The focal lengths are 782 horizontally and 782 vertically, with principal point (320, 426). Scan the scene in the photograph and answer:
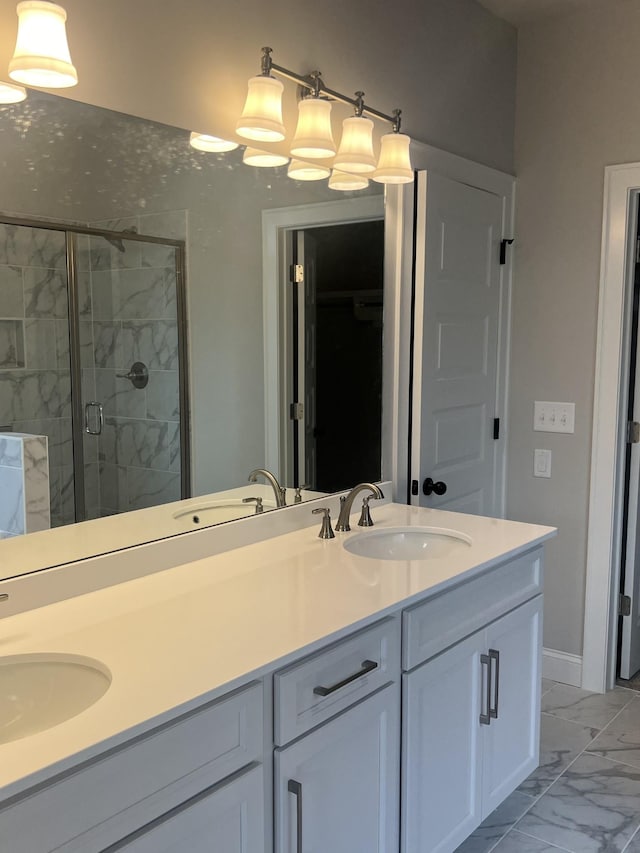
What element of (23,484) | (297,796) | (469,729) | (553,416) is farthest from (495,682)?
(553,416)

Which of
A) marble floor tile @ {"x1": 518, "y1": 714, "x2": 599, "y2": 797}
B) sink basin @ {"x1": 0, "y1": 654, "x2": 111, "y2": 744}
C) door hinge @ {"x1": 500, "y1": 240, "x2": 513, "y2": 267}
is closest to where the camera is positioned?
sink basin @ {"x1": 0, "y1": 654, "x2": 111, "y2": 744}

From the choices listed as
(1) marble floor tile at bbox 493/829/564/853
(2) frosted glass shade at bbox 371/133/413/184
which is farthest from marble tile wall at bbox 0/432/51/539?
(1) marble floor tile at bbox 493/829/564/853

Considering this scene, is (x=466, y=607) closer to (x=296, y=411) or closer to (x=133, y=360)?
(x=296, y=411)

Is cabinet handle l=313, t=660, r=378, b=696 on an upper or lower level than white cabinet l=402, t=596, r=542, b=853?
upper

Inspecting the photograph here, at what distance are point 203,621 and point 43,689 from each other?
0.31 m

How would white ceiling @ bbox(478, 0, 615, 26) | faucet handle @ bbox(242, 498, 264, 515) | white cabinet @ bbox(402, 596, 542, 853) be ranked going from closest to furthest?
white cabinet @ bbox(402, 596, 542, 853), faucet handle @ bbox(242, 498, 264, 515), white ceiling @ bbox(478, 0, 615, 26)

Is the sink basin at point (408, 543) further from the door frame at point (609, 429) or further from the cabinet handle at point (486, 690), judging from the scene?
the door frame at point (609, 429)

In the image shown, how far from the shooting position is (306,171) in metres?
2.30

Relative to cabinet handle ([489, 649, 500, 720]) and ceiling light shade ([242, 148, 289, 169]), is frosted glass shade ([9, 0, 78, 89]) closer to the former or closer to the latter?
ceiling light shade ([242, 148, 289, 169])

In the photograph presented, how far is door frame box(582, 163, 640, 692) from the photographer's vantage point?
3.02 metres


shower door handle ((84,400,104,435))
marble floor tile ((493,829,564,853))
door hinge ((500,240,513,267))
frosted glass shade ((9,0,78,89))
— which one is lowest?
marble floor tile ((493,829,564,853))

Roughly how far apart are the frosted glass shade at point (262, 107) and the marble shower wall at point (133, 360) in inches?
11.8

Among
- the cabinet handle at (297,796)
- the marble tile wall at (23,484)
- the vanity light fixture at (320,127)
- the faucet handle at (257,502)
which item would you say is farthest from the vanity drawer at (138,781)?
the vanity light fixture at (320,127)

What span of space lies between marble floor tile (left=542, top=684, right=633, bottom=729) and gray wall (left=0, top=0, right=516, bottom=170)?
2.16 m
